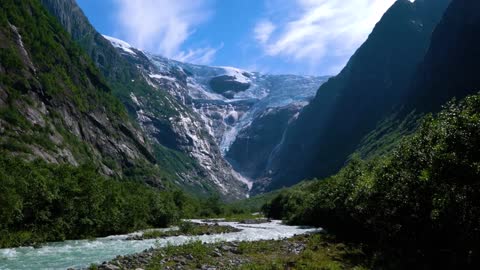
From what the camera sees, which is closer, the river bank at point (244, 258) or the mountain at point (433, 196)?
the mountain at point (433, 196)

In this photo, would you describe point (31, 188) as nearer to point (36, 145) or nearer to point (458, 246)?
point (458, 246)

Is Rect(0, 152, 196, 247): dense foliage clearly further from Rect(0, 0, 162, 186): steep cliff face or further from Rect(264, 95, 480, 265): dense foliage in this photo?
Rect(264, 95, 480, 265): dense foliage

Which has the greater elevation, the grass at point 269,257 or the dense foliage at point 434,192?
the dense foliage at point 434,192

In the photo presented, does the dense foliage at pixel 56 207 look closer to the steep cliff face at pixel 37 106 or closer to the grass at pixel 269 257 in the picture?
the grass at pixel 269 257

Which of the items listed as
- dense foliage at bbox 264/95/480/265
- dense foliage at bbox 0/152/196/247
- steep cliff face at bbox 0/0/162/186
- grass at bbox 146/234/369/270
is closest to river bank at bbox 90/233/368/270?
grass at bbox 146/234/369/270

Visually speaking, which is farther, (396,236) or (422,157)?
(396,236)

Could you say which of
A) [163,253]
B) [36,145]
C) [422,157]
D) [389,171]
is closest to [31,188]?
[163,253]

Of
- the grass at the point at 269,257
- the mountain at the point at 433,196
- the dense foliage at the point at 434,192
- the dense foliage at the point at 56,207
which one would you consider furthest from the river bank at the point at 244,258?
the dense foliage at the point at 56,207

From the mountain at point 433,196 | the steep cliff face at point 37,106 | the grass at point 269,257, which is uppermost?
the steep cliff face at point 37,106

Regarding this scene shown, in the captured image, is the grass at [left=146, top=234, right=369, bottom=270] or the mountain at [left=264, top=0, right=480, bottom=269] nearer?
the mountain at [left=264, top=0, right=480, bottom=269]
